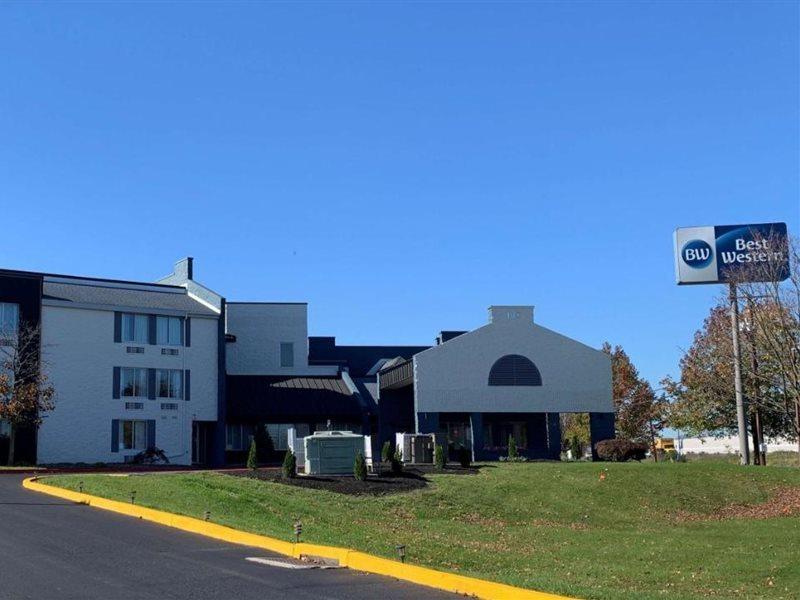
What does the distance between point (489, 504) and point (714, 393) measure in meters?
25.8

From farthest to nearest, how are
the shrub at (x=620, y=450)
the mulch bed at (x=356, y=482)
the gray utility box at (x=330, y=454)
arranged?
the shrub at (x=620, y=450)
the gray utility box at (x=330, y=454)
the mulch bed at (x=356, y=482)

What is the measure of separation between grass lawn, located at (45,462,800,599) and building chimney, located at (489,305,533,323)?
12.5 metres

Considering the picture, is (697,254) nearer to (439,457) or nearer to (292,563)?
(439,457)

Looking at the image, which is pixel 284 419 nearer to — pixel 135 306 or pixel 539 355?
pixel 135 306

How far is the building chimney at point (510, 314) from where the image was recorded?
48.4 m

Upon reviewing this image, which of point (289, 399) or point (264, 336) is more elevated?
point (264, 336)

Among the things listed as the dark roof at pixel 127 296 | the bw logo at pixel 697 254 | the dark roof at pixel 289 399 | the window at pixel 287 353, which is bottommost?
the dark roof at pixel 289 399

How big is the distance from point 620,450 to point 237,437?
69.0 ft

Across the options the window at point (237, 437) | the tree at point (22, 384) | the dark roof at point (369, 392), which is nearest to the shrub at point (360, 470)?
the tree at point (22, 384)

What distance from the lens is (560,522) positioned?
27594mm

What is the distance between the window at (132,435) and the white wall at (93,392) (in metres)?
0.37

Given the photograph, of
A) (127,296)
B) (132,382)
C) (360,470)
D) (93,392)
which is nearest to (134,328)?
(127,296)

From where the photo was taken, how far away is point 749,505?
103ft

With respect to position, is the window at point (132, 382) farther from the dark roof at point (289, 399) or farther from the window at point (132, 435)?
the dark roof at point (289, 399)
